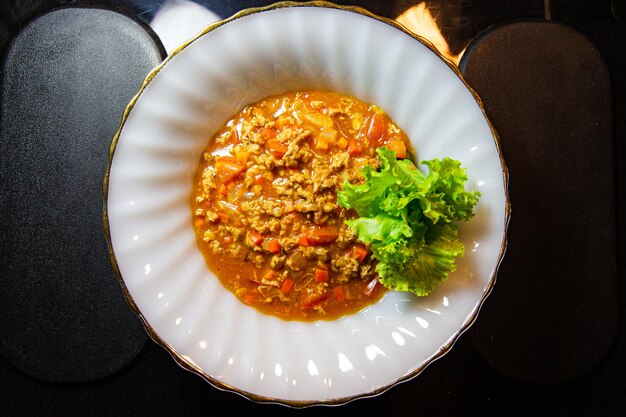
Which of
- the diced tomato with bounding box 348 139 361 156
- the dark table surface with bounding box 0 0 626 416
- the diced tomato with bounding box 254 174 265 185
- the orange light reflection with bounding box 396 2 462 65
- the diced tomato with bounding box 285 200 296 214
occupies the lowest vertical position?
the dark table surface with bounding box 0 0 626 416

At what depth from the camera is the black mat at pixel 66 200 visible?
320 centimetres

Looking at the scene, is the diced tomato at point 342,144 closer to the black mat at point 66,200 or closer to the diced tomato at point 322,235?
the diced tomato at point 322,235

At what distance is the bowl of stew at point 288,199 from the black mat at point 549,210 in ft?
2.31

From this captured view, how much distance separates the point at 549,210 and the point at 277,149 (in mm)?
1670

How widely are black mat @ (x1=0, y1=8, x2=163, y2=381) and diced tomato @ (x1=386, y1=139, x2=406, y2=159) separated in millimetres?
1520

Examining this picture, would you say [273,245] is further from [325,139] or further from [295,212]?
[325,139]

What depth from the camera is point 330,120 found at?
2.96m

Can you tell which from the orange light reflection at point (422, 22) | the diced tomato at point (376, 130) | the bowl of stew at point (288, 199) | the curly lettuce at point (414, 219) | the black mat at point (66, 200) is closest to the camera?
the curly lettuce at point (414, 219)

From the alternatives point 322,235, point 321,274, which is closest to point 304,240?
point 322,235

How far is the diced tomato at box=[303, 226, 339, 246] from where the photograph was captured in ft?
9.39

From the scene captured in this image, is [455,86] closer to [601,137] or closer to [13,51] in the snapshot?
[601,137]

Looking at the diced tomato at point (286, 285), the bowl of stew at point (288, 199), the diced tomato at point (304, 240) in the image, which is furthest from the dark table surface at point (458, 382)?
the diced tomato at point (304, 240)

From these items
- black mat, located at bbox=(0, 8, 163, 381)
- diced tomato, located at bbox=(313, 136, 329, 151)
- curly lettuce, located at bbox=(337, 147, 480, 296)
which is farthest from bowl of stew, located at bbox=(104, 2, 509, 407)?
black mat, located at bbox=(0, 8, 163, 381)

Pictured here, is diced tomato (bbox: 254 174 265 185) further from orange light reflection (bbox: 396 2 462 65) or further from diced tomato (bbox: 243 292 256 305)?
orange light reflection (bbox: 396 2 462 65)
